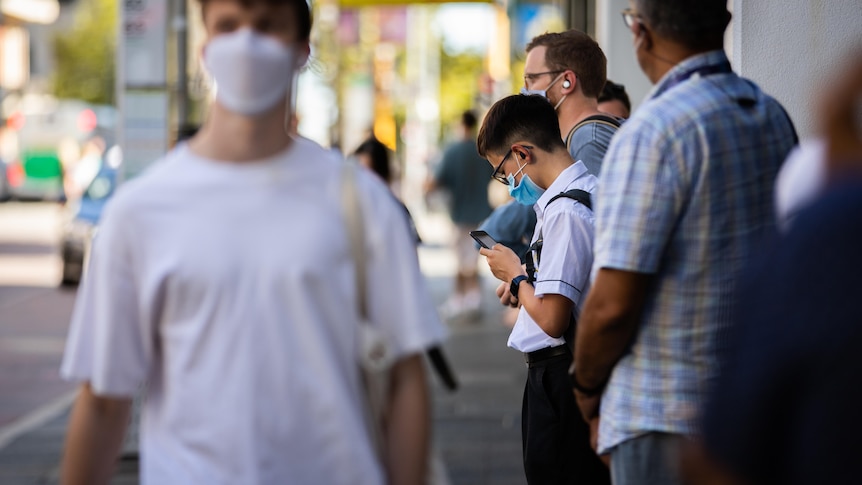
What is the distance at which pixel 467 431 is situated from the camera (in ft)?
29.4

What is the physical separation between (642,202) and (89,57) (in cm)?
6605

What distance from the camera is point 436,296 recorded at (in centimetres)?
1814

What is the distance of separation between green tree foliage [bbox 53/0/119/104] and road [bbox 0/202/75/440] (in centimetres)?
3683

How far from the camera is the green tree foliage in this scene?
213 ft

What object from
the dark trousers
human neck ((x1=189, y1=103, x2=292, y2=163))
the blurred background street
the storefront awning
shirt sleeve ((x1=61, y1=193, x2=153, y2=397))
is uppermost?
the storefront awning

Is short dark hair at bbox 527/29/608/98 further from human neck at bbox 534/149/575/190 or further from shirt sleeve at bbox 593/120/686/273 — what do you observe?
shirt sleeve at bbox 593/120/686/273

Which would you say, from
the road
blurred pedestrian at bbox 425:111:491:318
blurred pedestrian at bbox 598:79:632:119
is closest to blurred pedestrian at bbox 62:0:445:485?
blurred pedestrian at bbox 598:79:632:119

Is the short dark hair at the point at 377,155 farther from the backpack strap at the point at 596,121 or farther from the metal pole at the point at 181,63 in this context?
the backpack strap at the point at 596,121

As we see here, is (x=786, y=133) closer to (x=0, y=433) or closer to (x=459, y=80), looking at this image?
(x=0, y=433)

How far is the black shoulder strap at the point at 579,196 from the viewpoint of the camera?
3980mm

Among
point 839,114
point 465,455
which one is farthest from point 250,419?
point 465,455

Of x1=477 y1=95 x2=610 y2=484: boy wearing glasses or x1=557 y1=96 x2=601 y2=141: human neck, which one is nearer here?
x1=477 y1=95 x2=610 y2=484: boy wearing glasses

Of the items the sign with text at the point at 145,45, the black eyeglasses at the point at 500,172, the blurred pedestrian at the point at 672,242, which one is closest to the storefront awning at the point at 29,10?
the sign with text at the point at 145,45

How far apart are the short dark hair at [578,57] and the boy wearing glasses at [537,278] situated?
44cm
